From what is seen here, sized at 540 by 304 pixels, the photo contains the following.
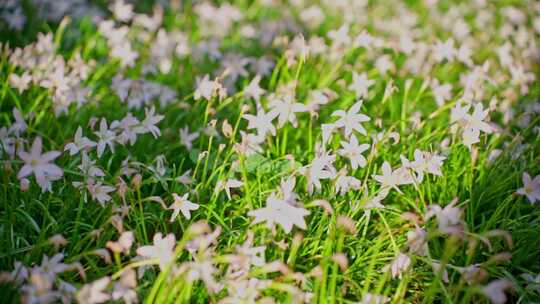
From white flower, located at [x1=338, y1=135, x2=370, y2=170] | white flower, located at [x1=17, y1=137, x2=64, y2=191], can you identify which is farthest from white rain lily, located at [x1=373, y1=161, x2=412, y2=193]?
white flower, located at [x1=17, y1=137, x2=64, y2=191]

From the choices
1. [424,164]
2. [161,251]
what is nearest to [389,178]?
[424,164]

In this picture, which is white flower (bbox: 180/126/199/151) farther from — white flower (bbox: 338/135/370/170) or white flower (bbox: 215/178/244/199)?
white flower (bbox: 338/135/370/170)

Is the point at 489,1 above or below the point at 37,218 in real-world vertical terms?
above

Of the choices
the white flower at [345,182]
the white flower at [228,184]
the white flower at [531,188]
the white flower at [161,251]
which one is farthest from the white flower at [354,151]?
the white flower at [161,251]

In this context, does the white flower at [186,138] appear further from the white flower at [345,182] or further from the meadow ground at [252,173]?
the white flower at [345,182]

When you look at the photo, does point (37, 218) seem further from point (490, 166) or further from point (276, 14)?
point (276, 14)

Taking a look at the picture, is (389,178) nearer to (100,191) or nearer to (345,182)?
(345,182)

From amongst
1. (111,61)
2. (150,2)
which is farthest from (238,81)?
A: (150,2)
